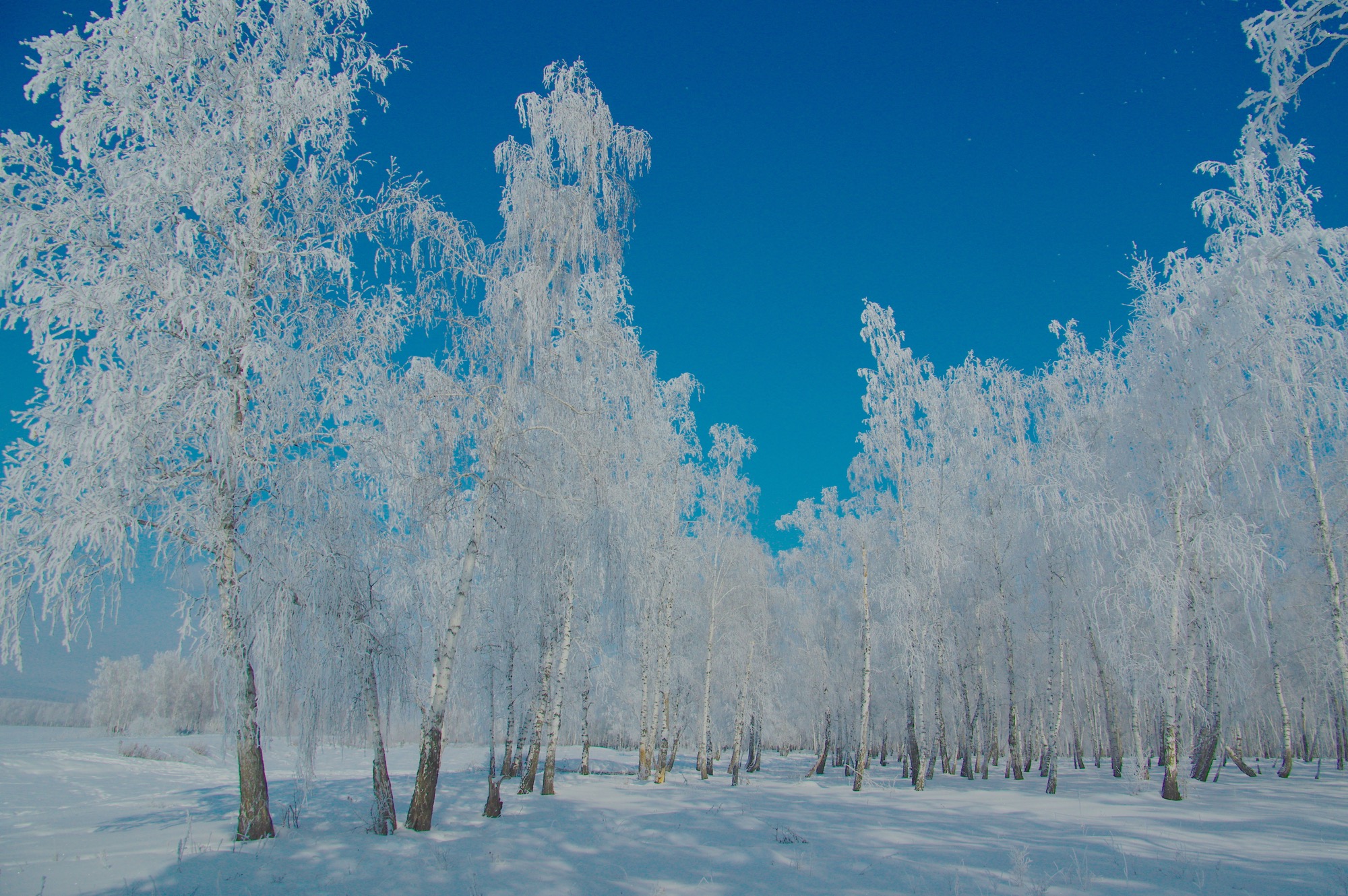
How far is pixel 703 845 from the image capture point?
837 cm

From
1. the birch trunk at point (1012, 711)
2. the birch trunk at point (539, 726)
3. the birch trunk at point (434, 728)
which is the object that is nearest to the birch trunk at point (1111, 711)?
the birch trunk at point (1012, 711)

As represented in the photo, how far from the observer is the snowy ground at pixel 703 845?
6.07 metres

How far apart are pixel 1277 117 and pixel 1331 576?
1411 cm

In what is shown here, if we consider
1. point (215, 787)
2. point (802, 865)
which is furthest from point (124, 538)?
point (215, 787)

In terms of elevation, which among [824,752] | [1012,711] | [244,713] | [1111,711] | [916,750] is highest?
[244,713]

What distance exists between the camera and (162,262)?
764cm

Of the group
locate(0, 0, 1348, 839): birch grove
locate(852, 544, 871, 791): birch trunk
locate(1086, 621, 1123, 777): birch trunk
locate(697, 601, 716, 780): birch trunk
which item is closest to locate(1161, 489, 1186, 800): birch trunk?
locate(0, 0, 1348, 839): birch grove

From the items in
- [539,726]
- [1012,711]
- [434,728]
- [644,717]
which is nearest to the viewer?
[434,728]

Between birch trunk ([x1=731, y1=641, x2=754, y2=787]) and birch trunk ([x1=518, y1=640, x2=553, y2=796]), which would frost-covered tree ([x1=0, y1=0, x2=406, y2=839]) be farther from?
birch trunk ([x1=731, y1=641, x2=754, y2=787])

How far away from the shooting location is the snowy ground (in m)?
6.07

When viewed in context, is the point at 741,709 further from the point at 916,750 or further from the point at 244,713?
the point at 244,713

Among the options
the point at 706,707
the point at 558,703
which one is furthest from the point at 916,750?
the point at 558,703

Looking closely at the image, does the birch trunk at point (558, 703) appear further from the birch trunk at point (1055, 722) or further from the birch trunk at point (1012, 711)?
the birch trunk at point (1012, 711)

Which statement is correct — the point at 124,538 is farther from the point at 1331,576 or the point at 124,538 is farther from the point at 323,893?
the point at 1331,576
